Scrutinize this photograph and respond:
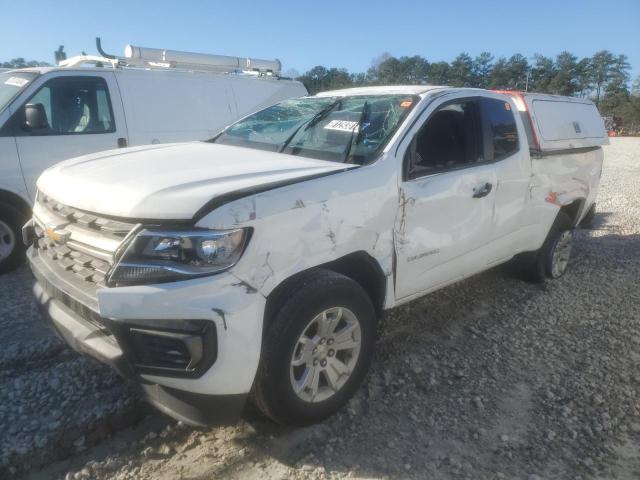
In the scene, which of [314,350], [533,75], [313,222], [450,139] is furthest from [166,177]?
[533,75]

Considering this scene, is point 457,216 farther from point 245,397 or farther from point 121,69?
point 121,69

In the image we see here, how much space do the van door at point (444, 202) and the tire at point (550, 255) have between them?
1166 millimetres

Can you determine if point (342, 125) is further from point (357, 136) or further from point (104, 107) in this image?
point (104, 107)

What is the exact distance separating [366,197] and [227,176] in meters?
0.75

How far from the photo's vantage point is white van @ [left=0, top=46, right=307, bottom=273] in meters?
4.92

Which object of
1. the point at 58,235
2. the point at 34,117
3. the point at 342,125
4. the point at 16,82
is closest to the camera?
the point at 58,235

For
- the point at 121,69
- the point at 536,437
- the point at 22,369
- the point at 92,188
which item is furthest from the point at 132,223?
the point at 121,69

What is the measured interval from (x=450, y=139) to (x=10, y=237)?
170 inches

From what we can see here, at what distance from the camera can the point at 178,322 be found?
205cm

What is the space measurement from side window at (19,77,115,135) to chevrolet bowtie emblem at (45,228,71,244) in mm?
2908

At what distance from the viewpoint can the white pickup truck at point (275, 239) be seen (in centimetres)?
211

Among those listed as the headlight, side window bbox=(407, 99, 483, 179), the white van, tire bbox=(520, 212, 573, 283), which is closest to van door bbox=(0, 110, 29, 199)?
the white van

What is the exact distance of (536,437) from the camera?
2637 mm

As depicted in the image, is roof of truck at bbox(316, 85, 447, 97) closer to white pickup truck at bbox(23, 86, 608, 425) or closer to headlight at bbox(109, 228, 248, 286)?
white pickup truck at bbox(23, 86, 608, 425)
